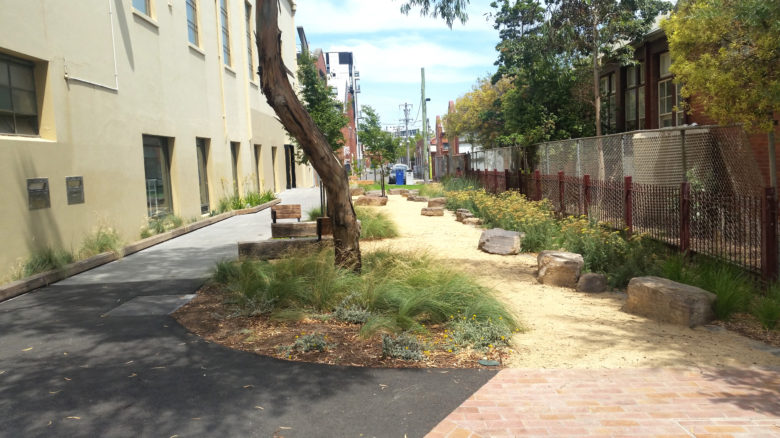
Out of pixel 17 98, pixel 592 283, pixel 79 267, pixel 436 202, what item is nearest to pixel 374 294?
pixel 592 283

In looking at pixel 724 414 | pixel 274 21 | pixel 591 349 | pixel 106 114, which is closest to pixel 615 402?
pixel 724 414

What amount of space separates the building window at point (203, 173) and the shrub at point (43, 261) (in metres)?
8.06

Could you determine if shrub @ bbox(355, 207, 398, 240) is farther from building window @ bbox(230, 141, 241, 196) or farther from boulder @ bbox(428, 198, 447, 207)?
building window @ bbox(230, 141, 241, 196)

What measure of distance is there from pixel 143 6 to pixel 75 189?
569 centimetres

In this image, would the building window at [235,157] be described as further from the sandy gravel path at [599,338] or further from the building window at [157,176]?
the sandy gravel path at [599,338]

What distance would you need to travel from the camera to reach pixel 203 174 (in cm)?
1772

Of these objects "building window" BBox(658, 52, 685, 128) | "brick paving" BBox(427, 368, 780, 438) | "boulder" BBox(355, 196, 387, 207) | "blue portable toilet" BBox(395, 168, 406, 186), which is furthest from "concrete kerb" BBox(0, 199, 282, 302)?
"blue portable toilet" BBox(395, 168, 406, 186)

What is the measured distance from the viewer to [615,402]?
13.2ft

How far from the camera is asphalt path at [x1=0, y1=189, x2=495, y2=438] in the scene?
3.76 m

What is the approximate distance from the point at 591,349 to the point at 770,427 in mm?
1736

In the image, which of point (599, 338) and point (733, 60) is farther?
point (733, 60)

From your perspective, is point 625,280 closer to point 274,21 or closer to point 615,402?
point 615,402

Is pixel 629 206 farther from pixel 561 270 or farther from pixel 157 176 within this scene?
pixel 157 176

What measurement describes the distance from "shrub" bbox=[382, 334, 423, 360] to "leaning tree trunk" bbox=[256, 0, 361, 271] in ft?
7.25
